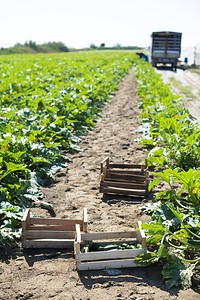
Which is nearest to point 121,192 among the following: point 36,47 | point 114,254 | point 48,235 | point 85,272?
point 48,235

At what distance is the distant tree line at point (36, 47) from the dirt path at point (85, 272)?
57938 millimetres

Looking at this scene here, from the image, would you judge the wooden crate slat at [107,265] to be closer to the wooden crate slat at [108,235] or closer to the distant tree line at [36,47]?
the wooden crate slat at [108,235]

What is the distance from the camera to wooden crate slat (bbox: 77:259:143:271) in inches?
123

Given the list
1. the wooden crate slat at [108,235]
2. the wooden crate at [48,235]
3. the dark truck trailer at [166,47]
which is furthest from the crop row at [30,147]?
the dark truck trailer at [166,47]

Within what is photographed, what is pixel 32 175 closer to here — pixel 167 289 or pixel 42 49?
pixel 167 289

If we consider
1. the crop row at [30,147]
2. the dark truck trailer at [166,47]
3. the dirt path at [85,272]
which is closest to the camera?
the dirt path at [85,272]

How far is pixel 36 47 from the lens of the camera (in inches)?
2844

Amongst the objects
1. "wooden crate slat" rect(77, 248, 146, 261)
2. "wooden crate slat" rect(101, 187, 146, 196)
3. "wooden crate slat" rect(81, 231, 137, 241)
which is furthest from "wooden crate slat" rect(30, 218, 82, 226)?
"wooden crate slat" rect(101, 187, 146, 196)

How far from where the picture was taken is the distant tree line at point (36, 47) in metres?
64.1

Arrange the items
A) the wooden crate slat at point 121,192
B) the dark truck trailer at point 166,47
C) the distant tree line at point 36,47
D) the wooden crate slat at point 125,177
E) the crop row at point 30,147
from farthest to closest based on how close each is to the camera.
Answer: the distant tree line at point 36,47 < the dark truck trailer at point 166,47 < the wooden crate slat at point 125,177 < the wooden crate slat at point 121,192 < the crop row at point 30,147

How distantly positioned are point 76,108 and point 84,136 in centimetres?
128

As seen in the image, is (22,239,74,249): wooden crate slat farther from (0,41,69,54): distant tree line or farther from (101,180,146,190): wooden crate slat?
(0,41,69,54): distant tree line

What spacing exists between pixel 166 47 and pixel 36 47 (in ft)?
164

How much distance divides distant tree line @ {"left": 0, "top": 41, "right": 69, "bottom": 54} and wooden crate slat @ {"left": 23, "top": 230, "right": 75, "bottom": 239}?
60.2m
